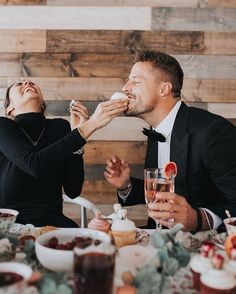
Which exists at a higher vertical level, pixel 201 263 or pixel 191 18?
pixel 191 18

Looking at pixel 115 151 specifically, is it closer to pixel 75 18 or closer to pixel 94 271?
pixel 75 18

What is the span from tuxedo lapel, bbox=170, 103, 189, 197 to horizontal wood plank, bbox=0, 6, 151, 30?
101cm

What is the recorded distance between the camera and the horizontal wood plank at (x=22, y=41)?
276 centimetres

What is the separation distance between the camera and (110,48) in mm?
2732

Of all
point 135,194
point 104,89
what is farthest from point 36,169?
point 104,89

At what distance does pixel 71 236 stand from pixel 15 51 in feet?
6.09

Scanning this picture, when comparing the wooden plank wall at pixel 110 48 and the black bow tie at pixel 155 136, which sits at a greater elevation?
the wooden plank wall at pixel 110 48

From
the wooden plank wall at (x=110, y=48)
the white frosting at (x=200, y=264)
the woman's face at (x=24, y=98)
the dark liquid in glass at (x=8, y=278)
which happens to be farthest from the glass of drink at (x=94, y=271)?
the wooden plank wall at (x=110, y=48)

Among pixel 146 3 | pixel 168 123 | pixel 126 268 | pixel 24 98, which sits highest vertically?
pixel 146 3

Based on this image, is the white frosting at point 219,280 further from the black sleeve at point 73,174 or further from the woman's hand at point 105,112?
the black sleeve at point 73,174

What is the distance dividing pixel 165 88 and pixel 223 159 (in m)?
0.56

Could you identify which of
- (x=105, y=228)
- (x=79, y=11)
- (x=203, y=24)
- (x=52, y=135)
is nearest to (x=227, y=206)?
Result: (x=105, y=228)

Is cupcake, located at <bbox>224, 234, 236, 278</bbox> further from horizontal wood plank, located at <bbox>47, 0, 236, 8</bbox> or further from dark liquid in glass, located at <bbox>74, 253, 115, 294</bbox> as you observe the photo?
horizontal wood plank, located at <bbox>47, 0, 236, 8</bbox>

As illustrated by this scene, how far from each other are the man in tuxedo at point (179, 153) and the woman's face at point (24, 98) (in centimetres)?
50
